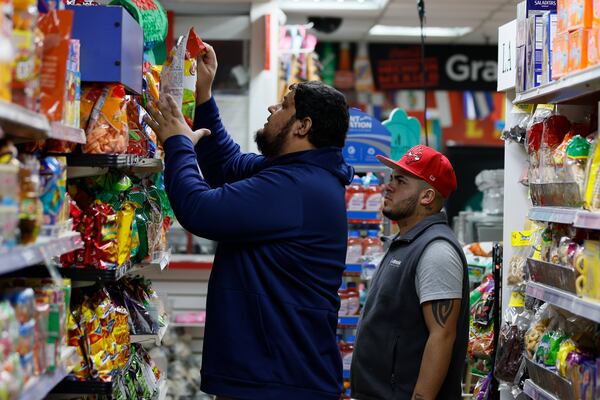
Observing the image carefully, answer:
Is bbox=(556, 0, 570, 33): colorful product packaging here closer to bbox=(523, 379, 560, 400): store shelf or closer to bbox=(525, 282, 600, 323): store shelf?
bbox=(525, 282, 600, 323): store shelf

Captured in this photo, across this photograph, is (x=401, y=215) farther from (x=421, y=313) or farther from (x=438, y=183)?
(x=421, y=313)

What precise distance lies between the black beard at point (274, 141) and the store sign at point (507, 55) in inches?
59.8

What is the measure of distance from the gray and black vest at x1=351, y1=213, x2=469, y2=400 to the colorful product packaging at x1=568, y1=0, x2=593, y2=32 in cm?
110

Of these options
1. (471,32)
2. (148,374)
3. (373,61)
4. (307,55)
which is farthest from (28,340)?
(373,61)

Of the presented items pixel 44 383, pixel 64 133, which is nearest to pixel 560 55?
pixel 64 133

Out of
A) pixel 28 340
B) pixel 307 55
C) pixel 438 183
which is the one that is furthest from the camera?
pixel 307 55

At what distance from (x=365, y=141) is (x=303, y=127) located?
3.30 metres

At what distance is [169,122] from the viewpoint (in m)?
2.95

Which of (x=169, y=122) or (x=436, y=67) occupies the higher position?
(x=436, y=67)

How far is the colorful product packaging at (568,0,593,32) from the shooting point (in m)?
2.68

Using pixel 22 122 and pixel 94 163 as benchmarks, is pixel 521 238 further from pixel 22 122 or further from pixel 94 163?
pixel 22 122

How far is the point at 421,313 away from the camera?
11.4ft

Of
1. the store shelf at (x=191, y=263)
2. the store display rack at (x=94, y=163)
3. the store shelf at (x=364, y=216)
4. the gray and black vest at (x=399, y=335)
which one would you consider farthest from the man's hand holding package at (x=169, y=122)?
the store shelf at (x=191, y=263)

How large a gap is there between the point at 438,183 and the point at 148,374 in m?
1.46
